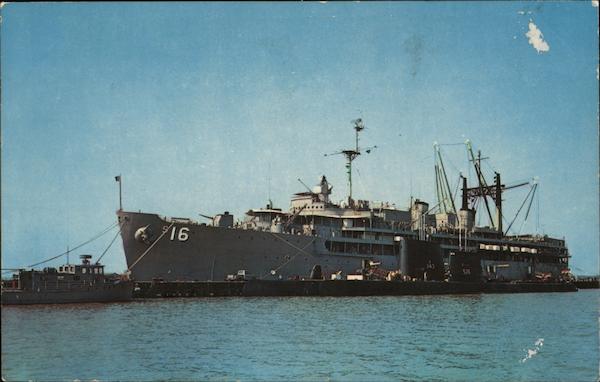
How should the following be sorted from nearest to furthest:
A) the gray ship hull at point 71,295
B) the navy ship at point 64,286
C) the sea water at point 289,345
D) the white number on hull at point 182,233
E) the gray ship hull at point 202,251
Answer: the sea water at point 289,345, the gray ship hull at point 71,295, the navy ship at point 64,286, the gray ship hull at point 202,251, the white number on hull at point 182,233

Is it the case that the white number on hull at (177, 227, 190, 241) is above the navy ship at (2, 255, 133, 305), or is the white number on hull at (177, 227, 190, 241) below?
above

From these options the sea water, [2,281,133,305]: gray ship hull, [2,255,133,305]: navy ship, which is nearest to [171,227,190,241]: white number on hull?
[2,281,133,305]: gray ship hull

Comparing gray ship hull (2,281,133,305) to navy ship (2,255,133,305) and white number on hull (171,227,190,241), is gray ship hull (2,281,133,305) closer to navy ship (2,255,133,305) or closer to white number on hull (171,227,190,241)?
navy ship (2,255,133,305)

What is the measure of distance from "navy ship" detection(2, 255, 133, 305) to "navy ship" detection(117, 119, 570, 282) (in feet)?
22.3

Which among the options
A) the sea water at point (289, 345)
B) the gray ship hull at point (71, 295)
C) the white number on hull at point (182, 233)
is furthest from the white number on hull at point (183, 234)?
the sea water at point (289, 345)

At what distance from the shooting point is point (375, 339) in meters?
22.7

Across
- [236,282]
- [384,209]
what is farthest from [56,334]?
[384,209]

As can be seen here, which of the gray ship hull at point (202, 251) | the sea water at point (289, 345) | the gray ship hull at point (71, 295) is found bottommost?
the sea water at point (289, 345)

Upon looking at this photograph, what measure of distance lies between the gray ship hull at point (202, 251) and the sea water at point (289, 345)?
1107 centimetres

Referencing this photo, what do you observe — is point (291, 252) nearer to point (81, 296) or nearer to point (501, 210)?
point (81, 296)

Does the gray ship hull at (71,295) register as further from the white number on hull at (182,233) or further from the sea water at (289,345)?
the white number on hull at (182,233)

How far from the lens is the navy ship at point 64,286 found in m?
33.8

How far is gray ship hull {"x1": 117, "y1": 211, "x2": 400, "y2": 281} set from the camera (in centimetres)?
4419

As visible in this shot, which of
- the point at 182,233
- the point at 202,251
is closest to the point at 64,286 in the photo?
the point at 182,233
